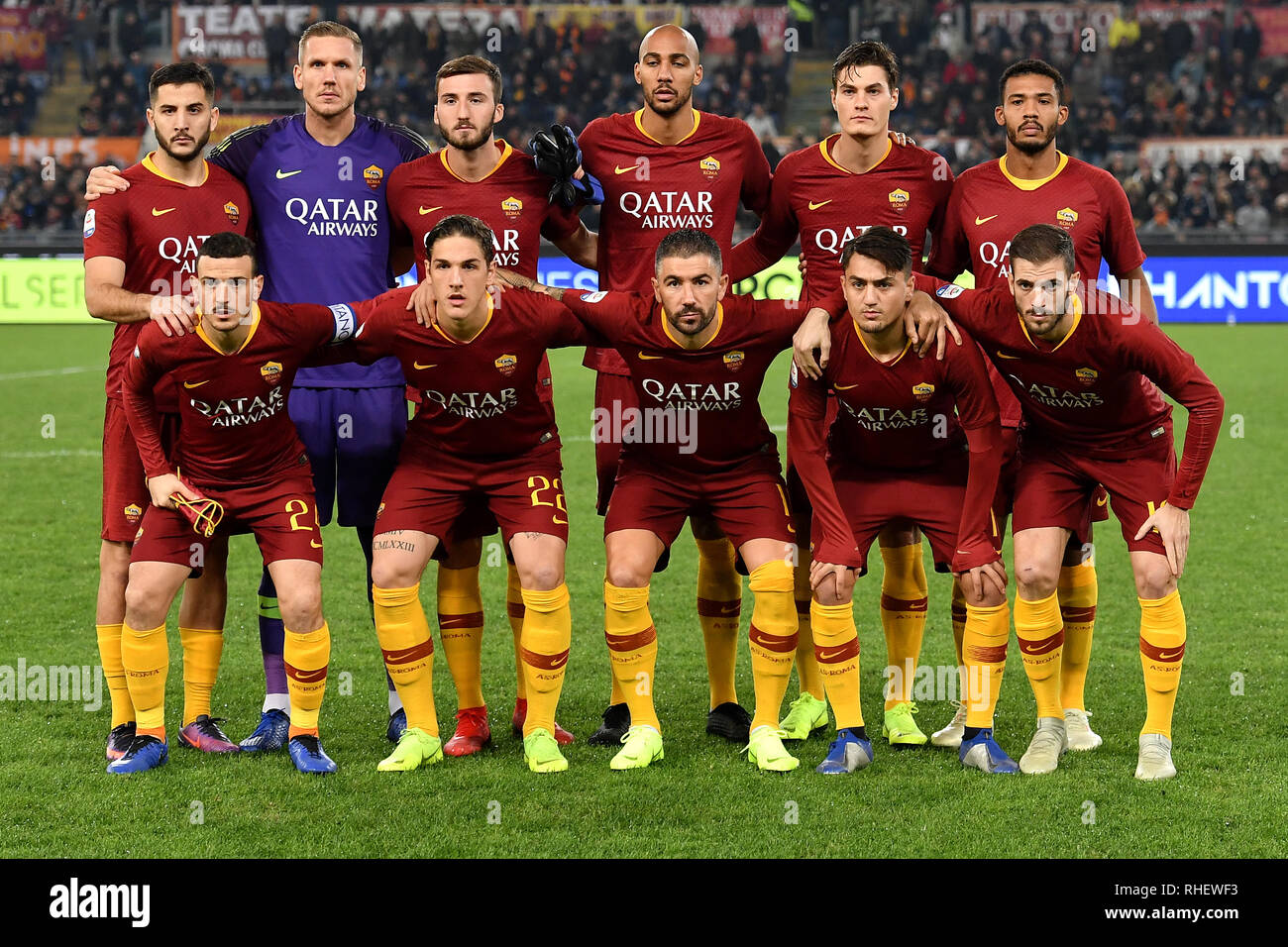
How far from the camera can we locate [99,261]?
518 centimetres

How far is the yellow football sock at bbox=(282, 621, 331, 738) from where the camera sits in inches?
195

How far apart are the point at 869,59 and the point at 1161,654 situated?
90.7 inches

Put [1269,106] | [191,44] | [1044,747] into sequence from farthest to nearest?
[191,44] < [1269,106] < [1044,747]

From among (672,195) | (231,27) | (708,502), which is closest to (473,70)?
(672,195)

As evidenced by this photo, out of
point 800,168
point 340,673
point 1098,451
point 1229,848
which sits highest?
point 800,168

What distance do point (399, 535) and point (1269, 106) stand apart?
25353 millimetres

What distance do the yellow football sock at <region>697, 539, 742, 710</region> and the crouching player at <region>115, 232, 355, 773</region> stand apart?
1.44 meters

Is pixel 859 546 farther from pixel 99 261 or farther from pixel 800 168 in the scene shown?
pixel 99 261

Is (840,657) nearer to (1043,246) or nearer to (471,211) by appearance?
(1043,246)

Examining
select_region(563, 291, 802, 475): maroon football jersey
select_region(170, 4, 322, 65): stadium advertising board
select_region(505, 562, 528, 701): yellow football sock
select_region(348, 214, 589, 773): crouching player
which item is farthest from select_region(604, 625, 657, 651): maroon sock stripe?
select_region(170, 4, 322, 65): stadium advertising board

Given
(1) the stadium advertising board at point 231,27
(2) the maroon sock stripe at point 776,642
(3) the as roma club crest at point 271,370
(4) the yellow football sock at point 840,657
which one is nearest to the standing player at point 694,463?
(2) the maroon sock stripe at point 776,642

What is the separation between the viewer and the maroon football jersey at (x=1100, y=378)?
4758 mm

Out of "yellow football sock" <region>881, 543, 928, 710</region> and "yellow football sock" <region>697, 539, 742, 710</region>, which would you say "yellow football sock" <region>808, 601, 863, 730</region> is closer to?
"yellow football sock" <region>881, 543, 928, 710</region>

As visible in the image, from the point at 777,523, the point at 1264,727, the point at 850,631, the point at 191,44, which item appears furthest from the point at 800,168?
the point at 191,44
